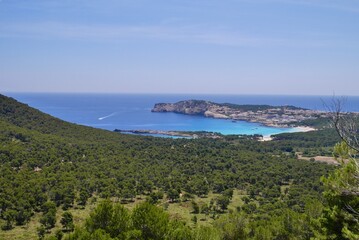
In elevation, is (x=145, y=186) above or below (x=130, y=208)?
above

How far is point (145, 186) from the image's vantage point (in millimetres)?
51375

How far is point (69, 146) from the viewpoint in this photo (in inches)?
2655

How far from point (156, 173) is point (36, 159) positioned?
20.5m

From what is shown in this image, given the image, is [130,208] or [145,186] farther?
[145,186]

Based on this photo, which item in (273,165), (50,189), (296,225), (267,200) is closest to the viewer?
(296,225)

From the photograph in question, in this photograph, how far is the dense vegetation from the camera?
63.9 ft

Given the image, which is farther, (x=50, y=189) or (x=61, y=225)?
(x=50, y=189)

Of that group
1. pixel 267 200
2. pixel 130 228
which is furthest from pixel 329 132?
pixel 130 228

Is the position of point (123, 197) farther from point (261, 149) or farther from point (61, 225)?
point (261, 149)

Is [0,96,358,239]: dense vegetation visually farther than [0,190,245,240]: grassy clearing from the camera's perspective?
No

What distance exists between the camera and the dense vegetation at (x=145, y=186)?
19.5 m

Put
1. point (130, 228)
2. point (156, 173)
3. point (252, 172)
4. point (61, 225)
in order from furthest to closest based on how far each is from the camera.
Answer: point (252, 172) < point (156, 173) < point (61, 225) < point (130, 228)

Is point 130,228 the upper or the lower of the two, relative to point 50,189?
upper

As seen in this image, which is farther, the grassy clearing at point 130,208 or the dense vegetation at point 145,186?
the grassy clearing at point 130,208
